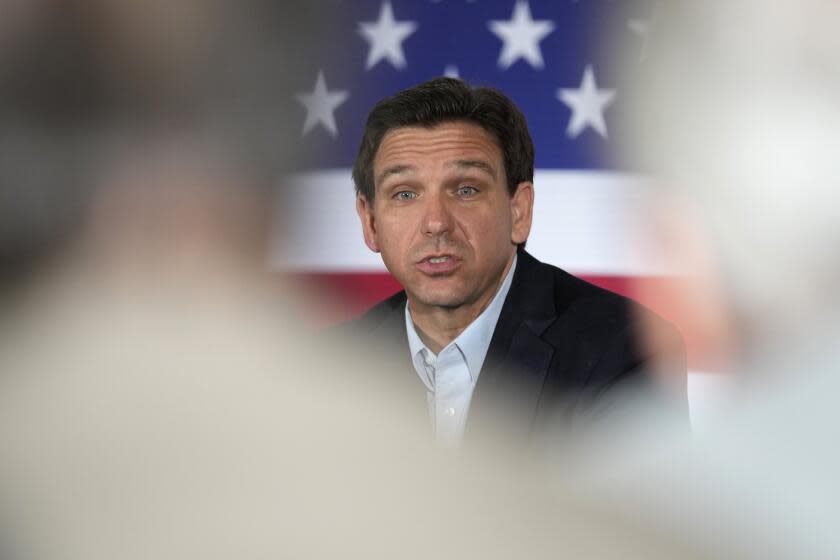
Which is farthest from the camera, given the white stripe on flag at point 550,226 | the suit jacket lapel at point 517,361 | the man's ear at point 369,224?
the white stripe on flag at point 550,226

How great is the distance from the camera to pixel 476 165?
0.86m

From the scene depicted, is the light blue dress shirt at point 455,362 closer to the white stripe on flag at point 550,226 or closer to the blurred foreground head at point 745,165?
the white stripe on flag at point 550,226

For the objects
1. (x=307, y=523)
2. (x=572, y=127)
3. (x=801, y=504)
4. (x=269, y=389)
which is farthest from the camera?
(x=572, y=127)

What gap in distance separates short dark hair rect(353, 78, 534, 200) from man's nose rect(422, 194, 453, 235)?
0.27ft

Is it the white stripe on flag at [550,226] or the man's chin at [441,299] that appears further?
the white stripe on flag at [550,226]

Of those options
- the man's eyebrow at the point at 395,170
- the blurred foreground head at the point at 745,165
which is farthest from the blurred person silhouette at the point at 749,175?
the man's eyebrow at the point at 395,170

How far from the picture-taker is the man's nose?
0.80m

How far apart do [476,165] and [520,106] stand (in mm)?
393

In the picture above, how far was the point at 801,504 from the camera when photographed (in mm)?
557

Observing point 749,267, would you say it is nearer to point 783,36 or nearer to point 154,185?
point 783,36

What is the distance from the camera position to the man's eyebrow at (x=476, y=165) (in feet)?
2.78

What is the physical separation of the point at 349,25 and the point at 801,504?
0.94m

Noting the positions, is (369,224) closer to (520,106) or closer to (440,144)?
(440,144)

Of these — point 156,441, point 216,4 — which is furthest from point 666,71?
point 156,441
